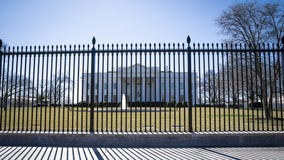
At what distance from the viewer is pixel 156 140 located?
6.84 m

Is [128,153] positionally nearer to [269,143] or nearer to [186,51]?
[186,51]

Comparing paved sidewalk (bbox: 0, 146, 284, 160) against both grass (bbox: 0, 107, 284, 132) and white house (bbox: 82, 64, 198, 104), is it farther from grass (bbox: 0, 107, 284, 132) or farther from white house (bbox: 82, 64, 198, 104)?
white house (bbox: 82, 64, 198, 104)

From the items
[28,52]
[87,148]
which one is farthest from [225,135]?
[28,52]

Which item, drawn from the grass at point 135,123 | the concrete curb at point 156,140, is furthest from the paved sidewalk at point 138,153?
the grass at point 135,123

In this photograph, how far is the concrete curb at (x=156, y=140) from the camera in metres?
6.82

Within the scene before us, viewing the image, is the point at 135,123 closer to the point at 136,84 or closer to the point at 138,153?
the point at 138,153

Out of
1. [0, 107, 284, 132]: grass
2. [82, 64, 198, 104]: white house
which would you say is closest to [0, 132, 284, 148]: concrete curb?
[0, 107, 284, 132]: grass

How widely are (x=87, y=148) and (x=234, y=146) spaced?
4.09 metres

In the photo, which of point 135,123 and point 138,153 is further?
point 135,123

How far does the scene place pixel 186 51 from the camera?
7.42 metres

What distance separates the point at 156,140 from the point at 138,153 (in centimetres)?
98

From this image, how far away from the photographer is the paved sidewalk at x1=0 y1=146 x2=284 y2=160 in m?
5.65

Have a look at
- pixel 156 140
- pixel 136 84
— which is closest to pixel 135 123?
pixel 156 140

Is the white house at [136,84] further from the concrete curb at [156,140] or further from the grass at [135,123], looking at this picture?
the concrete curb at [156,140]
